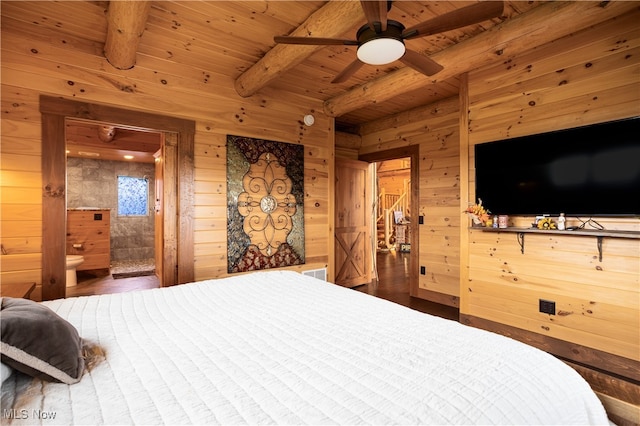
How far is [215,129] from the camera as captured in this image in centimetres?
322

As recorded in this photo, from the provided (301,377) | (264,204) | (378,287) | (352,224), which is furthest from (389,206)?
(301,377)

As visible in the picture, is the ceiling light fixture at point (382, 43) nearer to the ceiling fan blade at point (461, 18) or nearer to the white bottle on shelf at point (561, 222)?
the ceiling fan blade at point (461, 18)

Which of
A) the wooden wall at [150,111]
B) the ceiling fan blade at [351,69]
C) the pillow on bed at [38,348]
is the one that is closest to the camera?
the pillow on bed at [38,348]

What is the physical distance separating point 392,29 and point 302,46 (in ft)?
3.08

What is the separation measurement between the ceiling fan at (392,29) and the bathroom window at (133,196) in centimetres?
614

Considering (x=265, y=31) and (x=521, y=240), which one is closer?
(x=265, y=31)

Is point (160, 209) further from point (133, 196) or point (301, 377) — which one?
point (133, 196)

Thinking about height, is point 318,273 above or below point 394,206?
below

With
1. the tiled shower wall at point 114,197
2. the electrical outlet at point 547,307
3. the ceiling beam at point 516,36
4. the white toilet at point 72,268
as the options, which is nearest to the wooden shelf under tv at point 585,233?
the electrical outlet at point 547,307

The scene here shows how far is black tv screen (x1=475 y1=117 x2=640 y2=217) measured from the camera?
2117 millimetres

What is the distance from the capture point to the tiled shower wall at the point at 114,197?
603cm

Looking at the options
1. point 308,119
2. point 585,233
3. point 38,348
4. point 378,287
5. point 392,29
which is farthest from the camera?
point 378,287

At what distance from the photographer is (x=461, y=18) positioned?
63.9 inches

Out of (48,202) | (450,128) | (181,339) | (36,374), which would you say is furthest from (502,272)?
(48,202)
